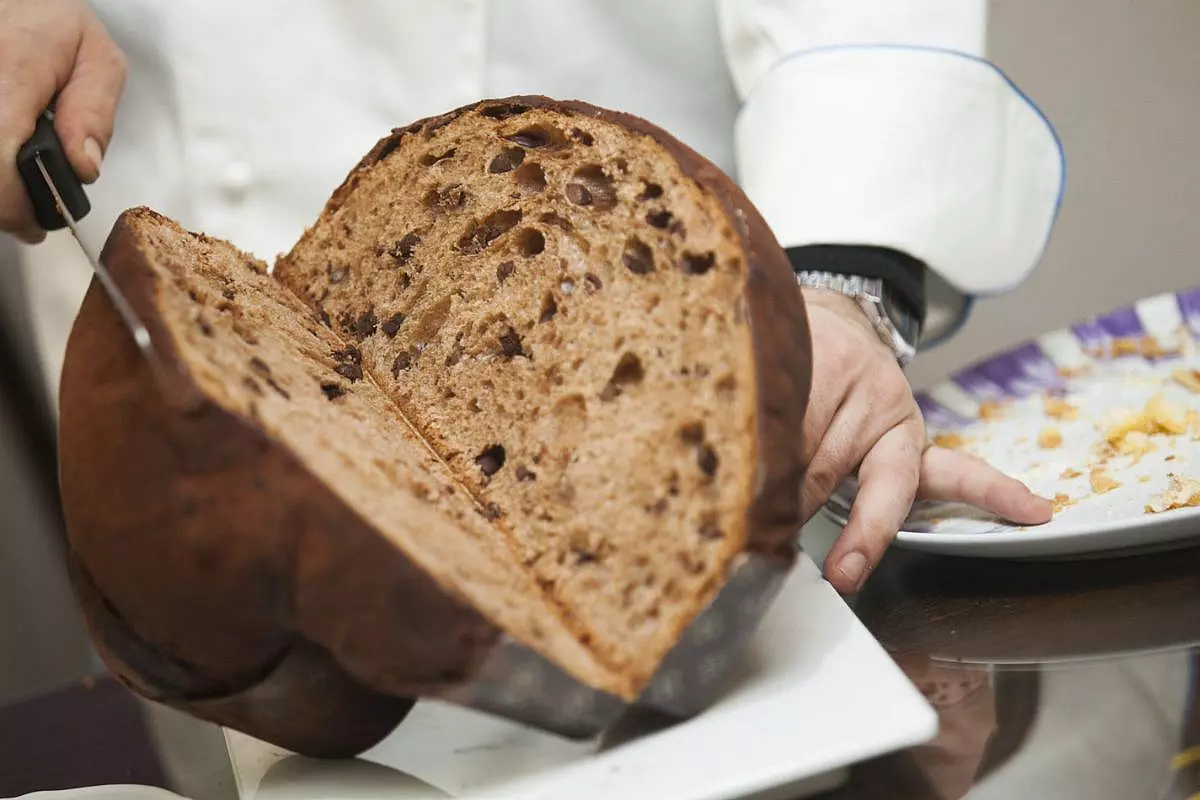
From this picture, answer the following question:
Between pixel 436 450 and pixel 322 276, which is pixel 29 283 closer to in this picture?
pixel 322 276

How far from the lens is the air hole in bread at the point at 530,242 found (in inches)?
33.3

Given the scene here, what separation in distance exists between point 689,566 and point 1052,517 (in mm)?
471

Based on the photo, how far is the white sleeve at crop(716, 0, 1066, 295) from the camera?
1.16 meters

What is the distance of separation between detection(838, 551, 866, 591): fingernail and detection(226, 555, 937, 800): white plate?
16cm

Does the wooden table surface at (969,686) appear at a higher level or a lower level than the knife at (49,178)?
lower

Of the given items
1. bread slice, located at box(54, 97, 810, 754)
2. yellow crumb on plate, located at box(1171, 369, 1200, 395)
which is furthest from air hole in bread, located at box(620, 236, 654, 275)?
yellow crumb on plate, located at box(1171, 369, 1200, 395)

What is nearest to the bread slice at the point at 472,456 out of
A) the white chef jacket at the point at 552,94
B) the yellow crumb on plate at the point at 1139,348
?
the white chef jacket at the point at 552,94

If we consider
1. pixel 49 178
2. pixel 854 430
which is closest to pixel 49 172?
Answer: pixel 49 178

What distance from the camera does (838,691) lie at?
646 mm

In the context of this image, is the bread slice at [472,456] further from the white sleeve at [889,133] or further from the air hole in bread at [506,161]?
the white sleeve at [889,133]

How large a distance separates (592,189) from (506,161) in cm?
10

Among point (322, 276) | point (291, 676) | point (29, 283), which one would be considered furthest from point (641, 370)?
point (29, 283)

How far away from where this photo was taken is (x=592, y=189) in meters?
0.81

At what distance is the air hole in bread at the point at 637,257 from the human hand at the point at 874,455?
24cm
